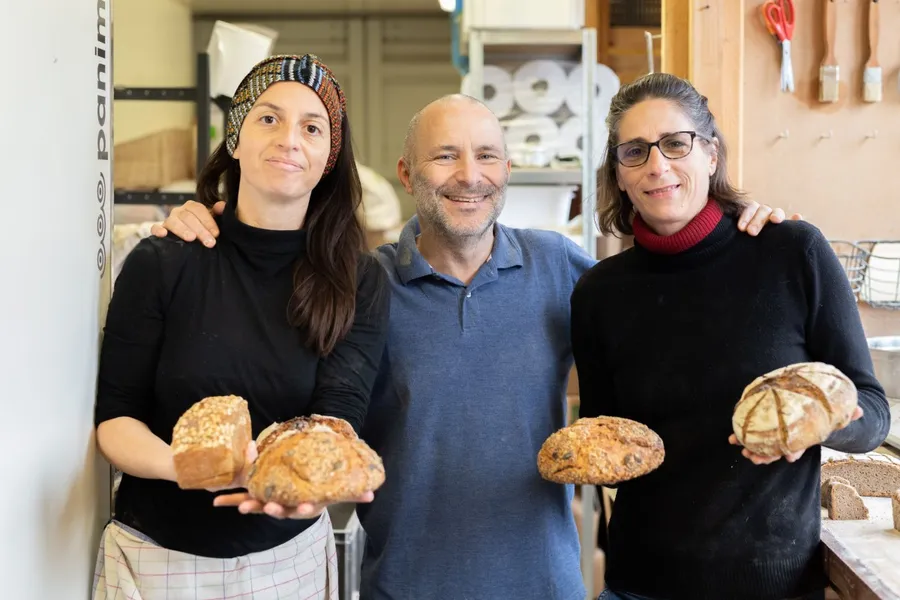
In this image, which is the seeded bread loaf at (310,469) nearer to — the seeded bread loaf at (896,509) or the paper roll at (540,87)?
the seeded bread loaf at (896,509)

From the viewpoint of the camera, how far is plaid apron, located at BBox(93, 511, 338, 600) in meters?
1.33

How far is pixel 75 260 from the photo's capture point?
126 centimetres

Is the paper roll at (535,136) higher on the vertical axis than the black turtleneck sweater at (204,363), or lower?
higher

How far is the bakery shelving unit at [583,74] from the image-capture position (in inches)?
121

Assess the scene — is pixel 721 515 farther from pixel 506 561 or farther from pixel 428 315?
pixel 428 315

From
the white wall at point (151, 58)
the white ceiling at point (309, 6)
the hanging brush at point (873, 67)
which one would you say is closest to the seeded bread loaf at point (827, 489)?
the hanging brush at point (873, 67)

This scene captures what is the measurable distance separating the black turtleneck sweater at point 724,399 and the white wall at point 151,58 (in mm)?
3413

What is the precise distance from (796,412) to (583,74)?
2.17 metres

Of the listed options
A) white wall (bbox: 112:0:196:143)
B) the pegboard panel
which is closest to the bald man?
the pegboard panel

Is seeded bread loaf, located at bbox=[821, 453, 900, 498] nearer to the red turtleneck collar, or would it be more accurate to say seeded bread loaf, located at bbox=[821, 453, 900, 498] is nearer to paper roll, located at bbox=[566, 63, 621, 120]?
the red turtleneck collar

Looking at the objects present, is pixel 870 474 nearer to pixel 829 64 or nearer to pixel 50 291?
pixel 829 64

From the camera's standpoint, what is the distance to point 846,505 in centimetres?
154

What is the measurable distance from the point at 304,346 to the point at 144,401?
29 centimetres

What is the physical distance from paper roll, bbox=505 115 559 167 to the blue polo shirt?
1543 millimetres
